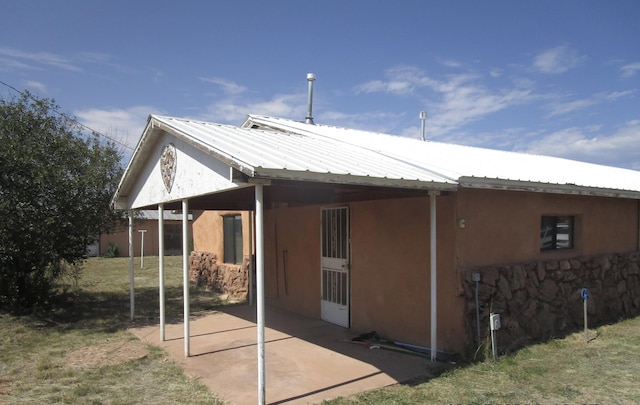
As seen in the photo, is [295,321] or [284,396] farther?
[295,321]

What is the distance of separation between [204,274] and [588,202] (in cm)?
1022

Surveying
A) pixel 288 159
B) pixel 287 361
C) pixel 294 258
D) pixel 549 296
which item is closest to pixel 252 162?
pixel 288 159

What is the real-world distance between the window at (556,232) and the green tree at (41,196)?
8408 mm

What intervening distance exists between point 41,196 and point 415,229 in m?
7.24

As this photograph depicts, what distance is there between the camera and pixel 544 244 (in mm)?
8047

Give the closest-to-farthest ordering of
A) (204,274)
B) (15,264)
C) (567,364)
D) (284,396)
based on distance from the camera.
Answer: (284,396) < (567,364) < (15,264) < (204,274)

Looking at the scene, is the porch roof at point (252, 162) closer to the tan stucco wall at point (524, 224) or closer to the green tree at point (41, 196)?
the tan stucco wall at point (524, 224)

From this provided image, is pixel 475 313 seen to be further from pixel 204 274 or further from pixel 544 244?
pixel 204 274

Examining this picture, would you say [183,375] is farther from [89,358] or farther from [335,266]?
[335,266]

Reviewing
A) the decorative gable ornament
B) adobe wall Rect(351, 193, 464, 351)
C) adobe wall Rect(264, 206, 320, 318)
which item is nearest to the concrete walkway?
adobe wall Rect(351, 193, 464, 351)

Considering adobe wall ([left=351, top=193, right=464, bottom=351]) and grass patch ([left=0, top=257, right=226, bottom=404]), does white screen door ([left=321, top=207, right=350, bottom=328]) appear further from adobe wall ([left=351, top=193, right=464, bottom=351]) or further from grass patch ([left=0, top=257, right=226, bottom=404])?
grass patch ([left=0, top=257, right=226, bottom=404])

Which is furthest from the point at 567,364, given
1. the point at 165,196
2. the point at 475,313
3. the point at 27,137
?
the point at 27,137

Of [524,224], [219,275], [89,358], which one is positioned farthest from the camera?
[219,275]

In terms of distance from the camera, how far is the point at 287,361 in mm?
6578
